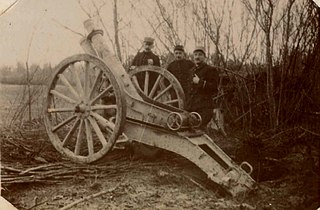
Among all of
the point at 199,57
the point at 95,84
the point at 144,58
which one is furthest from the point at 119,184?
the point at 199,57

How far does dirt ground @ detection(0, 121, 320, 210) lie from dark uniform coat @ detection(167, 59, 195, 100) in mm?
405

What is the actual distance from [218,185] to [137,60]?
82 centimetres

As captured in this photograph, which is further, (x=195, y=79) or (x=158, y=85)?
Result: (x=158, y=85)

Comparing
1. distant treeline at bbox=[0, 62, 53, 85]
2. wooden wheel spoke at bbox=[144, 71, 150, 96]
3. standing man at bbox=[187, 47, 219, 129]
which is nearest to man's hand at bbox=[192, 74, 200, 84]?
standing man at bbox=[187, 47, 219, 129]

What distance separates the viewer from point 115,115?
113 inches

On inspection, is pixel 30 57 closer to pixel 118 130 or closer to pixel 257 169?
pixel 118 130

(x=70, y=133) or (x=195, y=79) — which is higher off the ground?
(x=195, y=79)

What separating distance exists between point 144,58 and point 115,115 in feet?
1.23

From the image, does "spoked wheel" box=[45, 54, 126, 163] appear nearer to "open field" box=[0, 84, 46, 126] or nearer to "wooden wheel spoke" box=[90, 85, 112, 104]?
"wooden wheel spoke" box=[90, 85, 112, 104]

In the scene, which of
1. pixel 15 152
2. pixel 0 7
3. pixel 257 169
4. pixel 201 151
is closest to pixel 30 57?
pixel 0 7

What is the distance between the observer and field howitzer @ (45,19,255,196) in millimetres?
2711

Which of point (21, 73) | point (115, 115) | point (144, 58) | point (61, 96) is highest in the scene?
point (144, 58)

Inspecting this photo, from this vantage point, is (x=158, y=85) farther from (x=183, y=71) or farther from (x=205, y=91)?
(x=205, y=91)

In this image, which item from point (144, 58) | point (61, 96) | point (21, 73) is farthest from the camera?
point (61, 96)
